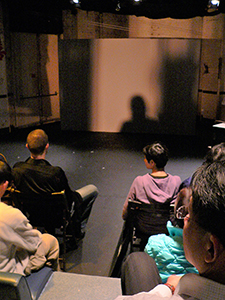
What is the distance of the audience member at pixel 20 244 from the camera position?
1479 millimetres

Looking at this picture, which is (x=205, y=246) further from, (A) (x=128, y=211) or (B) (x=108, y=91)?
(B) (x=108, y=91)

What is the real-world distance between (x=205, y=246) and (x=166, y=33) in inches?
351

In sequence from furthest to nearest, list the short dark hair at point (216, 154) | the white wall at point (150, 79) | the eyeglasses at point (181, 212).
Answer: the white wall at point (150, 79), the short dark hair at point (216, 154), the eyeglasses at point (181, 212)

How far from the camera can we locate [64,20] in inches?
322

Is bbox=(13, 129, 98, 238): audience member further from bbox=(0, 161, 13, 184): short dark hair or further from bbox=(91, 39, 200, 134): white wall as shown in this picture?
bbox=(91, 39, 200, 134): white wall

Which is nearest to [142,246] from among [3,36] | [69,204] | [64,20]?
[69,204]

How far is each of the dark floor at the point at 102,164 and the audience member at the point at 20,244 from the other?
74 cm

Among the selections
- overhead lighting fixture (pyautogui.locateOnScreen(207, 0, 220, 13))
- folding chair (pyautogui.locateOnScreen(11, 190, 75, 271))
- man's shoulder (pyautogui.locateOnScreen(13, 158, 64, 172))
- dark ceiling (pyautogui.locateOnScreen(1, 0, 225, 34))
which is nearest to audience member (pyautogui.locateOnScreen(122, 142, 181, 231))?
folding chair (pyautogui.locateOnScreen(11, 190, 75, 271))

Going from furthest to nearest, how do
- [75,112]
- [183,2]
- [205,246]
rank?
1. [75,112]
2. [183,2]
3. [205,246]

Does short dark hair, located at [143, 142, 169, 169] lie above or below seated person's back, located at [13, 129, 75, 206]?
above

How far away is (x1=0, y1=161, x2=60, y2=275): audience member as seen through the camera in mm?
1479

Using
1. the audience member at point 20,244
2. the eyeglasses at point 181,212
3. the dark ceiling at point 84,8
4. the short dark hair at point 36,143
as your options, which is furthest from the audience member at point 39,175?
the dark ceiling at point 84,8

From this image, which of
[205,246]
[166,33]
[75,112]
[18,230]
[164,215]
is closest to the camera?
[205,246]

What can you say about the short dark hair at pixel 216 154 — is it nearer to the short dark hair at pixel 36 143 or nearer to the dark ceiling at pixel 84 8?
the short dark hair at pixel 36 143
